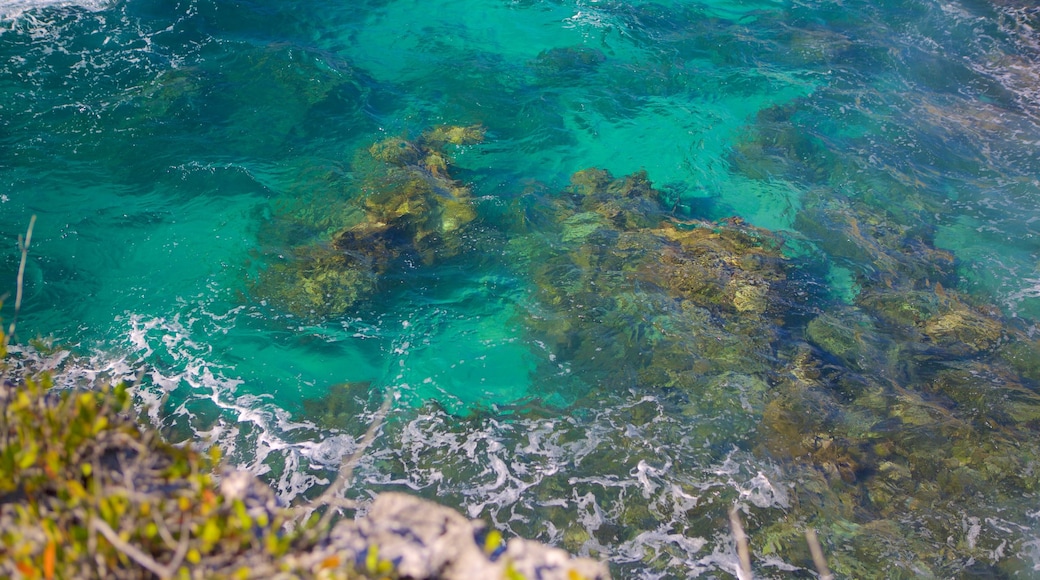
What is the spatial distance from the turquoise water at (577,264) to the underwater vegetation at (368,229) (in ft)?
0.21

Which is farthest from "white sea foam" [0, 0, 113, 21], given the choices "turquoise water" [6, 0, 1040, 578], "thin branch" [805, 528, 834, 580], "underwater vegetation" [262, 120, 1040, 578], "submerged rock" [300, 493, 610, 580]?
"thin branch" [805, 528, 834, 580]

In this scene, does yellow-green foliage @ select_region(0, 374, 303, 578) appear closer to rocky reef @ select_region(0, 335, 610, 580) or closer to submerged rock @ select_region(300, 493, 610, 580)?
rocky reef @ select_region(0, 335, 610, 580)

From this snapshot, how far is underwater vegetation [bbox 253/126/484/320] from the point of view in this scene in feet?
25.9

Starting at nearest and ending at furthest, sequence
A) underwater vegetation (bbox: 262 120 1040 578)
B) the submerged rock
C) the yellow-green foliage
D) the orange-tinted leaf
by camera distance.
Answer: the orange-tinted leaf, the yellow-green foliage, the submerged rock, underwater vegetation (bbox: 262 120 1040 578)

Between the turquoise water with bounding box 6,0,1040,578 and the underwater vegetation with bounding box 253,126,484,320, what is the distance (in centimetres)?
6

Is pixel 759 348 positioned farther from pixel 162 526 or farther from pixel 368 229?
pixel 162 526

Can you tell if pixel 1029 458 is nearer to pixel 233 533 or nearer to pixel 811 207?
pixel 811 207

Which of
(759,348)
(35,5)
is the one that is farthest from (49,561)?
(35,5)

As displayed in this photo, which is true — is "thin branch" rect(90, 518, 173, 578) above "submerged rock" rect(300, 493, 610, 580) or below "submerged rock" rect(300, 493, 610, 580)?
above

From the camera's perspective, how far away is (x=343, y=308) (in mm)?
7754

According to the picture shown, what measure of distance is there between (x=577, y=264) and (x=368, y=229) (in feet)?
9.65

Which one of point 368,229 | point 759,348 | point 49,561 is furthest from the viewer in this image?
point 368,229

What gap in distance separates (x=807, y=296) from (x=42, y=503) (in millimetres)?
8461

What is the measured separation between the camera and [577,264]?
341 inches
